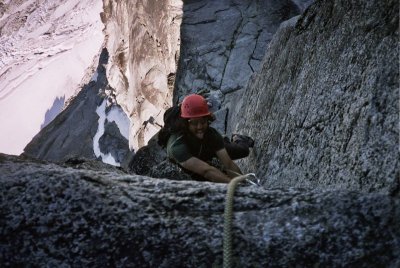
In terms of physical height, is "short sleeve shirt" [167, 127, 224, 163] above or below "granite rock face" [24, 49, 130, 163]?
above

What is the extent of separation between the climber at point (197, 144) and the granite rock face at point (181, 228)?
210cm

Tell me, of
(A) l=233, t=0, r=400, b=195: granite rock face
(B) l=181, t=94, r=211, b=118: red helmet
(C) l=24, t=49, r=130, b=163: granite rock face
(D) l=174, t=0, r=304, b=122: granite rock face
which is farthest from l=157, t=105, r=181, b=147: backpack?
(C) l=24, t=49, r=130, b=163: granite rock face

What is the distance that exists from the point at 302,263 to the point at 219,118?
1013 centimetres

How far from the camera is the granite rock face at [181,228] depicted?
2191 millimetres

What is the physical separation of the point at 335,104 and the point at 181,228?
7.36 feet

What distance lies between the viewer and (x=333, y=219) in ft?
7.40

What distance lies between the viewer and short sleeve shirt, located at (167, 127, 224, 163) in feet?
15.5

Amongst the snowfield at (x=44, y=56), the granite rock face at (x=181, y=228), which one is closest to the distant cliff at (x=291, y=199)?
the granite rock face at (x=181, y=228)

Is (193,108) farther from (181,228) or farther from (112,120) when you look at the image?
(112,120)

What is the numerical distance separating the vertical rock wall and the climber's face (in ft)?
46.5

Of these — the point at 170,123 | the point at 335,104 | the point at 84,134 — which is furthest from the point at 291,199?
the point at 84,134

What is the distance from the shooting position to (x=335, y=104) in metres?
3.97

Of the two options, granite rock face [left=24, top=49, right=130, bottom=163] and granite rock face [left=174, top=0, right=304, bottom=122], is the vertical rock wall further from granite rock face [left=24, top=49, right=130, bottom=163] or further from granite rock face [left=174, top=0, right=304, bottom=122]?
granite rock face [left=24, top=49, right=130, bottom=163]

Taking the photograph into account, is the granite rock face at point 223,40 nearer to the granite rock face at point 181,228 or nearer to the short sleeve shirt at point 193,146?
the short sleeve shirt at point 193,146
